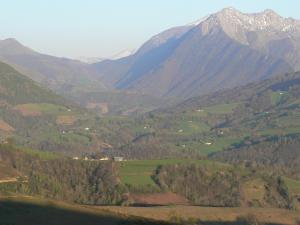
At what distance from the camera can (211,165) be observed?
16962 cm

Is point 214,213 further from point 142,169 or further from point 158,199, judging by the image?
point 142,169

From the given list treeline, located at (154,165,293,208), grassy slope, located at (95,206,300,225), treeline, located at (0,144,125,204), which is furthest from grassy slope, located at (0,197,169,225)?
treeline, located at (154,165,293,208)

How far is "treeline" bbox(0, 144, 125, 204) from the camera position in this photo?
449 feet

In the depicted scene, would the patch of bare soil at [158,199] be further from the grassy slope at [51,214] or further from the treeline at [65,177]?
the grassy slope at [51,214]

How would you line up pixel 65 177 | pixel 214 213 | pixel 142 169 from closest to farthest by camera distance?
1. pixel 214 213
2. pixel 65 177
3. pixel 142 169

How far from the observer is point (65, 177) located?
152 m

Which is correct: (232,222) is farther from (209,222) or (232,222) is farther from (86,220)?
(86,220)

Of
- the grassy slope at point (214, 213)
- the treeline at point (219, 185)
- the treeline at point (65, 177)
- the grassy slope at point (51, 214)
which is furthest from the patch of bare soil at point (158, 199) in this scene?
the grassy slope at point (51, 214)

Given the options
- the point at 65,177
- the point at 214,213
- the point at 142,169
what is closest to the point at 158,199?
the point at 65,177

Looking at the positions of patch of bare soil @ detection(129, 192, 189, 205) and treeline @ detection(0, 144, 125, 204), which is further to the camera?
patch of bare soil @ detection(129, 192, 189, 205)

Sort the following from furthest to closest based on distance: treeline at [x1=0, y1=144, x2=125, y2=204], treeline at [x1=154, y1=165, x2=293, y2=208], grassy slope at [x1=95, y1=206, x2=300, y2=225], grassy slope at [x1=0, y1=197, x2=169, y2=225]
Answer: treeline at [x1=154, y1=165, x2=293, y2=208] < treeline at [x1=0, y1=144, x2=125, y2=204] < grassy slope at [x1=95, y1=206, x2=300, y2=225] < grassy slope at [x1=0, y1=197, x2=169, y2=225]

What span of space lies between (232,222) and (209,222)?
3.81m

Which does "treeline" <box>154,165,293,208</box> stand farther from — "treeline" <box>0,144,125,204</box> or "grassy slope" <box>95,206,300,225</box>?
"grassy slope" <box>95,206,300,225</box>

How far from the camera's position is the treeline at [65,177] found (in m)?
137
